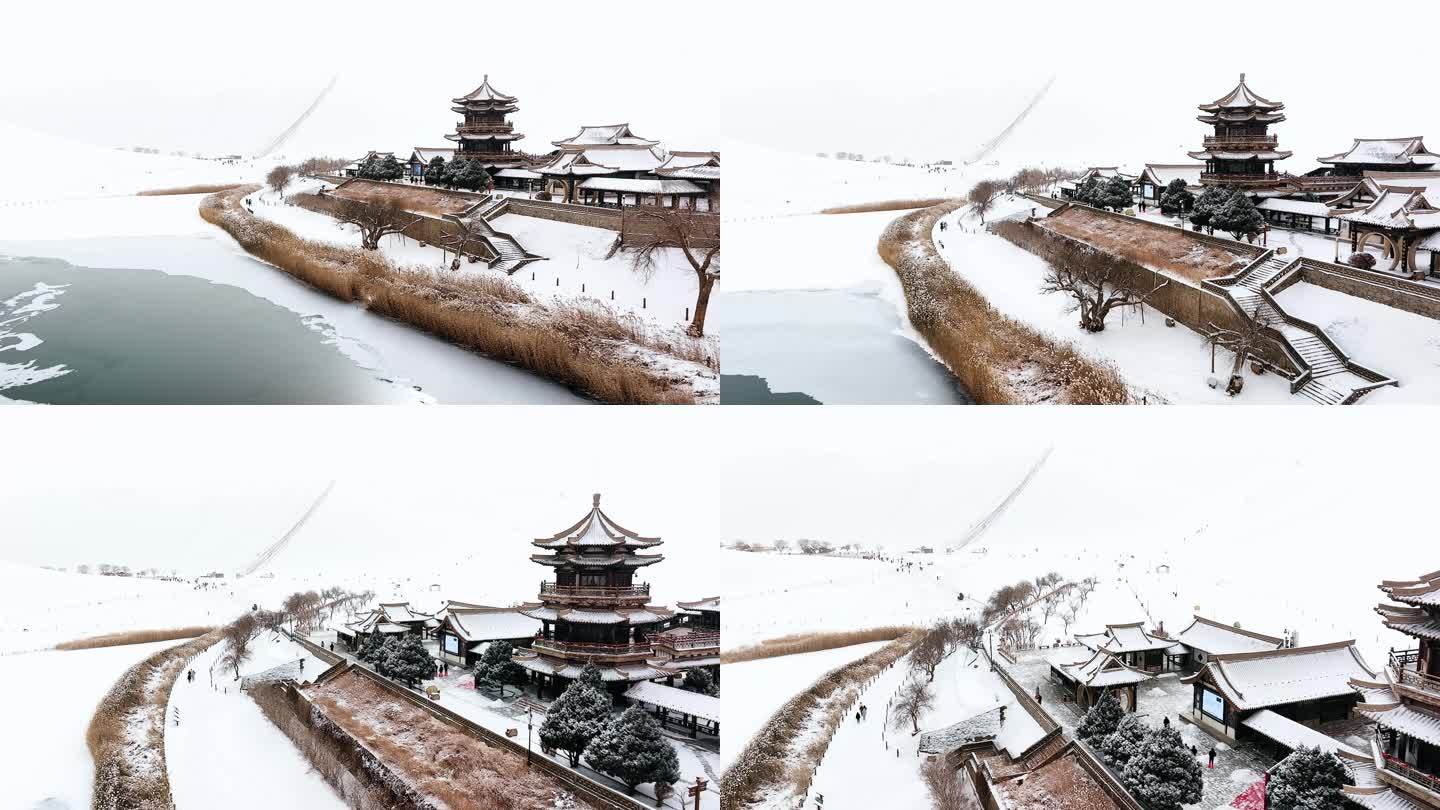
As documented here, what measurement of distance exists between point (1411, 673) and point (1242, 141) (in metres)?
3.62

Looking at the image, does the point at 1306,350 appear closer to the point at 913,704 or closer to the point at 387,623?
the point at 913,704

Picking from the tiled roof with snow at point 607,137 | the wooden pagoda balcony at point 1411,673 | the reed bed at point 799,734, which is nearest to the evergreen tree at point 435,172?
the tiled roof with snow at point 607,137

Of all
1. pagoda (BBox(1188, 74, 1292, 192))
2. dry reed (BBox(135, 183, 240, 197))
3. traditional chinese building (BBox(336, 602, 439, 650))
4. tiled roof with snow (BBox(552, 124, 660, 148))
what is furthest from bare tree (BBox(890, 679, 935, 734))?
dry reed (BBox(135, 183, 240, 197))

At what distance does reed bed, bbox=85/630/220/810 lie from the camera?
5992mm

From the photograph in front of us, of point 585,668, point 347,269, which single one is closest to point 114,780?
point 585,668

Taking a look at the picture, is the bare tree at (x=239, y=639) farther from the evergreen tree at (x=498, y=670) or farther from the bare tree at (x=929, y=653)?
the bare tree at (x=929, y=653)

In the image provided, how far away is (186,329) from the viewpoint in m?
5.96

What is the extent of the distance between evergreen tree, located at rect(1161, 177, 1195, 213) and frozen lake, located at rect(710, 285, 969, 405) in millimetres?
2882

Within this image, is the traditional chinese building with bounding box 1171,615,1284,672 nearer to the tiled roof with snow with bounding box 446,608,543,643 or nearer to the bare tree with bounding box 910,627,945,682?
the bare tree with bounding box 910,627,945,682

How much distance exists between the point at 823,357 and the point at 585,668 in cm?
262

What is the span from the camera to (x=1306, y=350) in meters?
4.81

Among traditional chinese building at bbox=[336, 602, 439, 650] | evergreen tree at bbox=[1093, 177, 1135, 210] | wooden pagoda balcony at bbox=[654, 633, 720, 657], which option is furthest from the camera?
traditional chinese building at bbox=[336, 602, 439, 650]

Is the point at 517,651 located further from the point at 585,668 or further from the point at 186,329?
the point at 186,329

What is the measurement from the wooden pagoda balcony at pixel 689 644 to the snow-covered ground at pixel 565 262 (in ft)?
8.00
